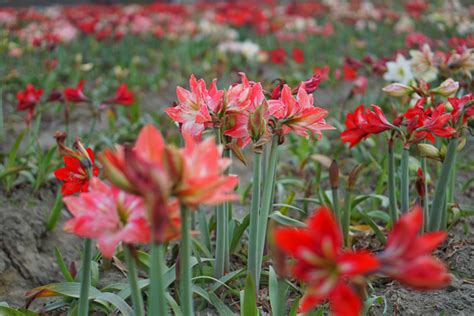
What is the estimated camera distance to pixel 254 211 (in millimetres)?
1812

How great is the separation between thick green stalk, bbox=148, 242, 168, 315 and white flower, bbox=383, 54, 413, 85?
2.34 metres

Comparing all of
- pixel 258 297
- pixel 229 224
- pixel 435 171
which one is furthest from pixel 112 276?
pixel 435 171

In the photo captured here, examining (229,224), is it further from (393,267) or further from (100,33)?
(100,33)

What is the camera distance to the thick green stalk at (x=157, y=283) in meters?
1.10

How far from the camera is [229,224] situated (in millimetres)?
2291

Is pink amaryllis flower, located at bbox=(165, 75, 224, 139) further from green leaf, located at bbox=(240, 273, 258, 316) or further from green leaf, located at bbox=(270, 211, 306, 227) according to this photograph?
green leaf, located at bbox=(240, 273, 258, 316)

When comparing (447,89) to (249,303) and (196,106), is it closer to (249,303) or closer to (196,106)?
(196,106)

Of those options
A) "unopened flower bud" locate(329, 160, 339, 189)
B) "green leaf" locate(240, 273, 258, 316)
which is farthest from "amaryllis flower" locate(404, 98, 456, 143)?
"green leaf" locate(240, 273, 258, 316)

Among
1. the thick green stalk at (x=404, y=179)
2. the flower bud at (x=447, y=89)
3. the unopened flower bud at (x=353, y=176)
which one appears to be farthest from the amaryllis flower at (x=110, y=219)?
the flower bud at (x=447, y=89)

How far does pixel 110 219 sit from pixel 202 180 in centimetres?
22

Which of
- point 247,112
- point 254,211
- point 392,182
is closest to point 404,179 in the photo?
point 392,182

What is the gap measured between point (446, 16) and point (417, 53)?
12.4ft

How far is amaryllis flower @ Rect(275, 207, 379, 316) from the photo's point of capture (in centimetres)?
89

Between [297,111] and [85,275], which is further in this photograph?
[297,111]
